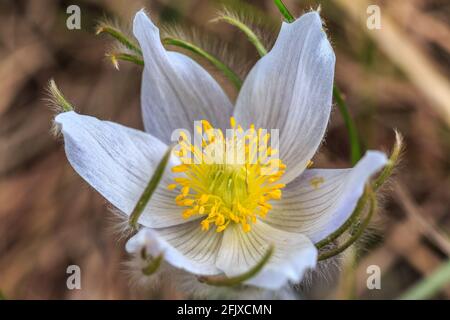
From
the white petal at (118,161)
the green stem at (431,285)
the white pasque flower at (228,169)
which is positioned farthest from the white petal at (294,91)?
the green stem at (431,285)

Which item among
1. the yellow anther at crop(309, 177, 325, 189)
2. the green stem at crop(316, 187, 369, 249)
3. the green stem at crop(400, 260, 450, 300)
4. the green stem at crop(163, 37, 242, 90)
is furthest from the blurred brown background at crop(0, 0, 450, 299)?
the green stem at crop(316, 187, 369, 249)

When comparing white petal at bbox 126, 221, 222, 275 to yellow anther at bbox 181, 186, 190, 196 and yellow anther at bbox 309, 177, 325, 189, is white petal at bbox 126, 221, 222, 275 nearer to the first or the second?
yellow anther at bbox 181, 186, 190, 196

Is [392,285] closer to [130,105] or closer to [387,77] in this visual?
[387,77]

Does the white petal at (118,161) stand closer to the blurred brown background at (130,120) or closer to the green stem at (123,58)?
the green stem at (123,58)

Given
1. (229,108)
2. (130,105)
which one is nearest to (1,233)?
(130,105)

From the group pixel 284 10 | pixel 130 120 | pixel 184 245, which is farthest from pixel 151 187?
pixel 130 120
